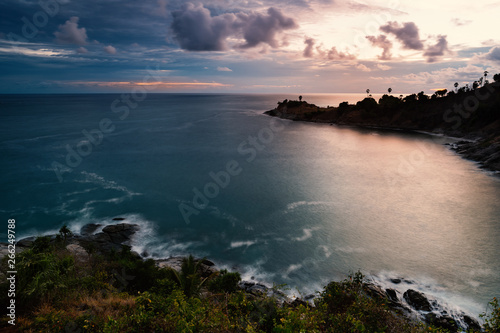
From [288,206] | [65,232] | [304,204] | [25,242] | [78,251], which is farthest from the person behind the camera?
[304,204]

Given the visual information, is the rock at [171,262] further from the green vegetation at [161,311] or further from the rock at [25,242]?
the rock at [25,242]

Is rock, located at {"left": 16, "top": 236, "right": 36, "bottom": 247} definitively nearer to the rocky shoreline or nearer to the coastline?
the rocky shoreline

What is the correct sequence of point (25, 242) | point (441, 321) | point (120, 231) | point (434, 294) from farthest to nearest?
point (120, 231)
point (25, 242)
point (434, 294)
point (441, 321)

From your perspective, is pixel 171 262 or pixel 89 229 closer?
pixel 171 262

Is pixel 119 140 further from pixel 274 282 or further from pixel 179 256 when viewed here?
pixel 274 282

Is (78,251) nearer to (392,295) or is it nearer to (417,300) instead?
(392,295)

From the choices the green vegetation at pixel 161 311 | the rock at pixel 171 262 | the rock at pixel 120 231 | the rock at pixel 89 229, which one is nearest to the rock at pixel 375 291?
the green vegetation at pixel 161 311

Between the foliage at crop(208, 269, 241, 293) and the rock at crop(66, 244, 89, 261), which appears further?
the rock at crop(66, 244, 89, 261)

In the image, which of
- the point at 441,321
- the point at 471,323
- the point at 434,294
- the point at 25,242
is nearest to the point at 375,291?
the point at 441,321

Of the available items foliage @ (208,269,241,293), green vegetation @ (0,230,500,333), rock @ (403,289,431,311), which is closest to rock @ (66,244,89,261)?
green vegetation @ (0,230,500,333)
